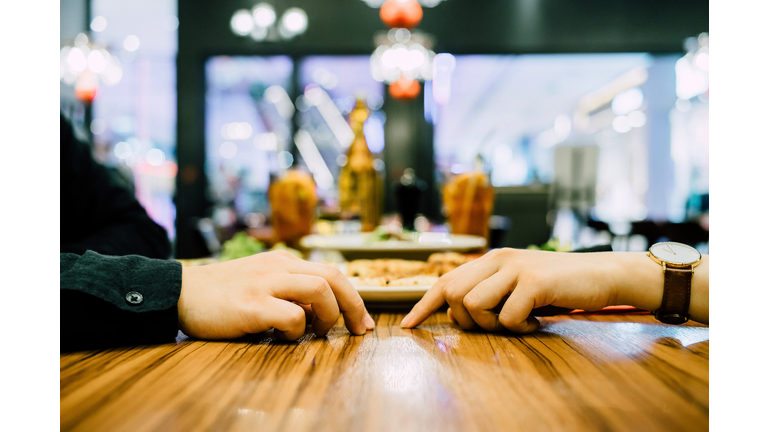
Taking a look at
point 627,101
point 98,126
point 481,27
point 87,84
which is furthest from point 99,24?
point 627,101

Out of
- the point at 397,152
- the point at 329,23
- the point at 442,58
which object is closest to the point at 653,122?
the point at 442,58

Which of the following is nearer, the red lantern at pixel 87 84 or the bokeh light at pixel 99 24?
the red lantern at pixel 87 84

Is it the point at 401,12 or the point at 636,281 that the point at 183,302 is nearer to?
the point at 636,281

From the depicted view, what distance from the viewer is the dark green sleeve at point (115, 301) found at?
508 millimetres

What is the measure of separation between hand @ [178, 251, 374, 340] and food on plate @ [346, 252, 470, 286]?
190 millimetres

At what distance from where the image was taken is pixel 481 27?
640 cm

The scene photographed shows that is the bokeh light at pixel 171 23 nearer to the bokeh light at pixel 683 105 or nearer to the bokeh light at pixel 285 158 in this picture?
the bokeh light at pixel 285 158

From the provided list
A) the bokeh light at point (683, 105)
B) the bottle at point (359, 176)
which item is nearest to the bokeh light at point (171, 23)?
the bottle at point (359, 176)

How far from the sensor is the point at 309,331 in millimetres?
616

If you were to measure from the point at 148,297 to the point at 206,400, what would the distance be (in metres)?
0.23

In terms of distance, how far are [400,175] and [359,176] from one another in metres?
4.96

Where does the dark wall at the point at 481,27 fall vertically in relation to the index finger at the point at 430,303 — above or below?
above
